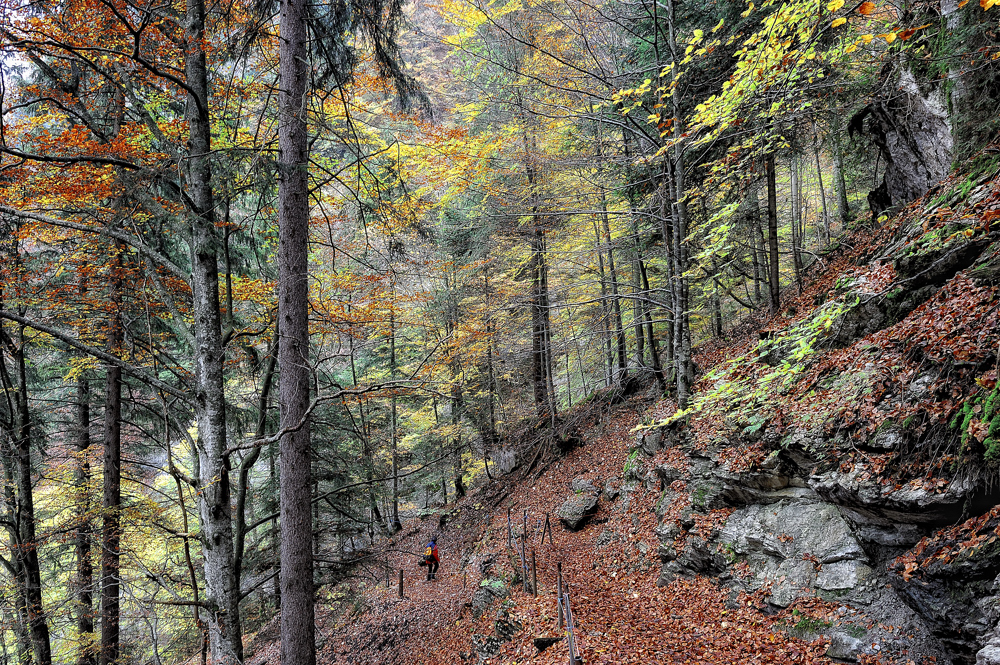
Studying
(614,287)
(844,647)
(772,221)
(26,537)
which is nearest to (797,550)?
Answer: (844,647)

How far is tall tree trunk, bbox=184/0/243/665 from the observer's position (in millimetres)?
5230

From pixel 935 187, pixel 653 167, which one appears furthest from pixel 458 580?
pixel 935 187

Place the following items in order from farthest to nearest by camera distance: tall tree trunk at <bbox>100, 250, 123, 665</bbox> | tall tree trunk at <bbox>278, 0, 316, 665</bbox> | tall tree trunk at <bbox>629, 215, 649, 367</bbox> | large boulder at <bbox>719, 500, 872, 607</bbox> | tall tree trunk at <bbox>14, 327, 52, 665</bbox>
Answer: tall tree trunk at <bbox>629, 215, 649, 367</bbox>
tall tree trunk at <bbox>100, 250, 123, 665</bbox>
tall tree trunk at <bbox>14, 327, 52, 665</bbox>
large boulder at <bbox>719, 500, 872, 607</bbox>
tall tree trunk at <bbox>278, 0, 316, 665</bbox>

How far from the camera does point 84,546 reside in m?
10.4

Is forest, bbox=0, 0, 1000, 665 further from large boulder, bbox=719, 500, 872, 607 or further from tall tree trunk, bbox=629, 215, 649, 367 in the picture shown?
tall tree trunk, bbox=629, 215, 649, 367

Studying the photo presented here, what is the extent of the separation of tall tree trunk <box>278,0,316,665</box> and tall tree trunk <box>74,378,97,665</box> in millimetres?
7720

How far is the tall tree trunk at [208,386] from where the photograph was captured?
17.2 ft

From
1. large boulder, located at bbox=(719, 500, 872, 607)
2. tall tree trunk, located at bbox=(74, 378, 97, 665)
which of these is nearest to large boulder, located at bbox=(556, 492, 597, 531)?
large boulder, located at bbox=(719, 500, 872, 607)

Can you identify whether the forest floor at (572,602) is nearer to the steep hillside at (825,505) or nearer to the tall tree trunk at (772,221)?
the steep hillside at (825,505)

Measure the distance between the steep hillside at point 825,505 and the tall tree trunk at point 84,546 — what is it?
16.3ft

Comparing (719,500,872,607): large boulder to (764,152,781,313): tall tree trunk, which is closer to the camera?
Answer: (719,500,872,607): large boulder

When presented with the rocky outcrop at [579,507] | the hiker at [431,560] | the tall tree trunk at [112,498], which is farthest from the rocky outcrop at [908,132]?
the tall tree trunk at [112,498]

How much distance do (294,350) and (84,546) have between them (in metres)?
10.4

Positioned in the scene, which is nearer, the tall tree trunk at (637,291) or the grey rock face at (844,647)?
the grey rock face at (844,647)
